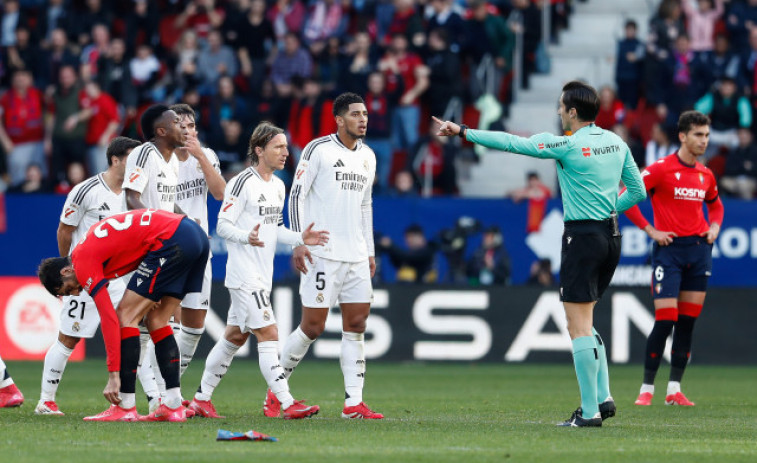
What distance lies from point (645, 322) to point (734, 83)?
523 centimetres

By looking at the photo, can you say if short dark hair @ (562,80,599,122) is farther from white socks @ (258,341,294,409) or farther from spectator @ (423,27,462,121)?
spectator @ (423,27,462,121)

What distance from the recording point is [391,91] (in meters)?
22.9

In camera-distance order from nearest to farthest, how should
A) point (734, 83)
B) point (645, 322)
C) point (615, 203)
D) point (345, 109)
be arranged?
1. point (615, 203)
2. point (345, 109)
3. point (645, 322)
4. point (734, 83)

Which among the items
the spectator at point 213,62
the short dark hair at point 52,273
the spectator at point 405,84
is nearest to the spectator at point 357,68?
the spectator at point 405,84

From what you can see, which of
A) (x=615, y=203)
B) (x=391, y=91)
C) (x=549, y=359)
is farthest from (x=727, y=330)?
(x=615, y=203)

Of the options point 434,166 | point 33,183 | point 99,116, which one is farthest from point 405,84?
point 33,183

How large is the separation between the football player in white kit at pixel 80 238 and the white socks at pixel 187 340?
638mm

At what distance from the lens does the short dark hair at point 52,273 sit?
32.5ft

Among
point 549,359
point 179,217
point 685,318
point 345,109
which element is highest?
point 345,109

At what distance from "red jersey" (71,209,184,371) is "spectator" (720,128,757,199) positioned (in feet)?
41.8

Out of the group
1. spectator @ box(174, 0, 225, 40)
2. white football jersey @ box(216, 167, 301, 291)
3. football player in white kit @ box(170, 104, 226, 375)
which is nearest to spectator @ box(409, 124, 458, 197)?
spectator @ box(174, 0, 225, 40)

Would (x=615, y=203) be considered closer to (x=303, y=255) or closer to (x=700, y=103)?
Result: (x=303, y=255)

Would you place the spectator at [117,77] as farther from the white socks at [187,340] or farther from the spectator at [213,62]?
the white socks at [187,340]

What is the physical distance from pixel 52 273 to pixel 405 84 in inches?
543
